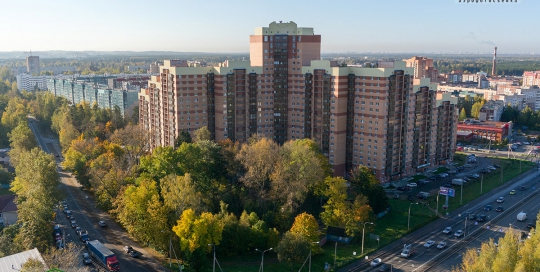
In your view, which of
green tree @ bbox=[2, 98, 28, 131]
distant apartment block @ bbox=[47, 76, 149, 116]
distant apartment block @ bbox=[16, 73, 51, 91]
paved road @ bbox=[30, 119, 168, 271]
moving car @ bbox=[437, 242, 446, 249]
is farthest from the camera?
distant apartment block @ bbox=[16, 73, 51, 91]

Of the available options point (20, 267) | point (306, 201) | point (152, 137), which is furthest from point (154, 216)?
point (152, 137)

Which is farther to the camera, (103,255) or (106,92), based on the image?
(106,92)

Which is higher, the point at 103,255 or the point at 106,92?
the point at 106,92

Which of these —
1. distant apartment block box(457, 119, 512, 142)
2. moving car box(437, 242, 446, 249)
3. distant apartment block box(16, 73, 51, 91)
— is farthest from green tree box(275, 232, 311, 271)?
distant apartment block box(16, 73, 51, 91)

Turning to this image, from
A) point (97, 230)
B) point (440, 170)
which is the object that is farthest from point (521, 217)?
point (97, 230)

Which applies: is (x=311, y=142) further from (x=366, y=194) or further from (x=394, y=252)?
(x=394, y=252)

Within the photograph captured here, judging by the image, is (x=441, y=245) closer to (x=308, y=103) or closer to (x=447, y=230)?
(x=447, y=230)

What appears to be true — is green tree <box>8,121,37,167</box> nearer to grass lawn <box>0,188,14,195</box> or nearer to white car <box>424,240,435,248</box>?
grass lawn <box>0,188,14,195</box>
